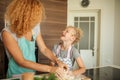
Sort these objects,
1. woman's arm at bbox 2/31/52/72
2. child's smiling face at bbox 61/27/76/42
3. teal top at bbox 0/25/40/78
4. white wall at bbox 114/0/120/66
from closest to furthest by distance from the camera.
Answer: woman's arm at bbox 2/31/52/72 → teal top at bbox 0/25/40/78 → child's smiling face at bbox 61/27/76/42 → white wall at bbox 114/0/120/66

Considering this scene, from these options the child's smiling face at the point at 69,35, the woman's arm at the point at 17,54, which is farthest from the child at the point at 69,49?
the woman's arm at the point at 17,54

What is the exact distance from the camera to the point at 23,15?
4.21ft

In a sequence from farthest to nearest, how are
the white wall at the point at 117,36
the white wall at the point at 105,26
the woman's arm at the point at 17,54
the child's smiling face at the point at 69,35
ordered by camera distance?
the white wall at the point at 105,26
the white wall at the point at 117,36
the child's smiling face at the point at 69,35
the woman's arm at the point at 17,54

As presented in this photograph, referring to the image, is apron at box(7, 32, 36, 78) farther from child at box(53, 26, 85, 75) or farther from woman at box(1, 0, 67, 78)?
child at box(53, 26, 85, 75)

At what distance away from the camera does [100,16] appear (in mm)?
4930

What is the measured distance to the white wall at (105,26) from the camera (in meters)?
4.88

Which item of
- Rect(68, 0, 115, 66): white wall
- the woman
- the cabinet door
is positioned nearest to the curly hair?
the woman

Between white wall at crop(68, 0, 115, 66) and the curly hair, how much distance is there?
12.2 ft

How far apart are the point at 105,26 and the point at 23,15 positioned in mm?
3901

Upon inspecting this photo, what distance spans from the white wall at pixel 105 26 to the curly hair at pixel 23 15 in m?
3.72

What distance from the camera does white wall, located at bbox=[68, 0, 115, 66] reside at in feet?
16.0

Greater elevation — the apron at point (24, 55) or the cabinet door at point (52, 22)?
the cabinet door at point (52, 22)

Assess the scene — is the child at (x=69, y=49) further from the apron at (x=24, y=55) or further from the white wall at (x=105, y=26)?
the white wall at (x=105, y=26)

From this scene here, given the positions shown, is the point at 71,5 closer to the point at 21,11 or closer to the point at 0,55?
the point at 0,55
